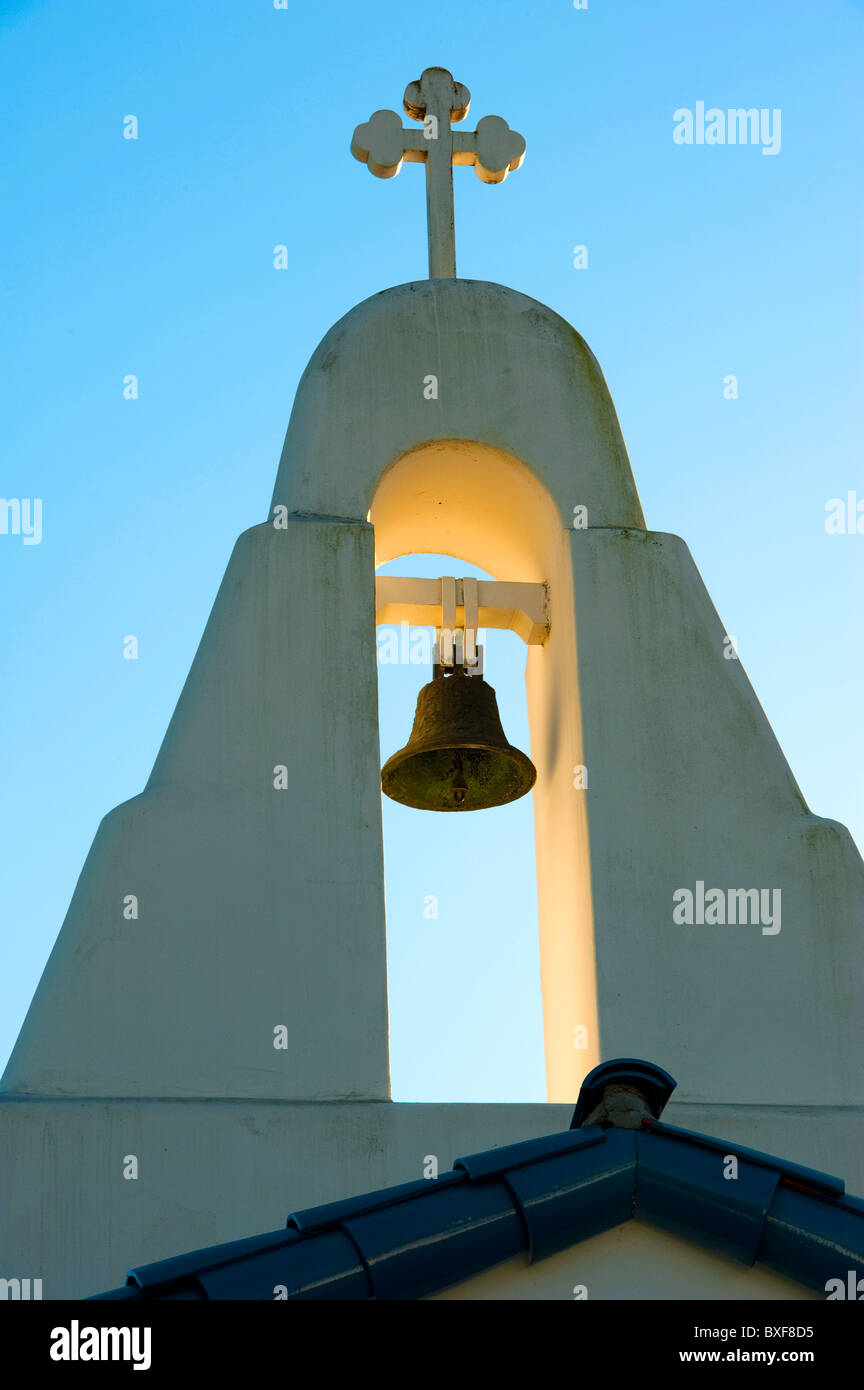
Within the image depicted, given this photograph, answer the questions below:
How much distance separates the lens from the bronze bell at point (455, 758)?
7.94m

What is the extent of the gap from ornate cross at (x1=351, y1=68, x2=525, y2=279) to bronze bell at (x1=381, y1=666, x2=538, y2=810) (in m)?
1.84

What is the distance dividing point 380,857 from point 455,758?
108 centimetres

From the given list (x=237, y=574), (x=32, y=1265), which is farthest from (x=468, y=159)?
(x=32, y=1265)

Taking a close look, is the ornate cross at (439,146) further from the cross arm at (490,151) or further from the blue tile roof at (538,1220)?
the blue tile roof at (538,1220)

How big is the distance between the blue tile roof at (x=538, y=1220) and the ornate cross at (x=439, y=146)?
495cm

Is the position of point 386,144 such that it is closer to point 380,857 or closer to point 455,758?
point 455,758

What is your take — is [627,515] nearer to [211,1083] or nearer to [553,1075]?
[553,1075]

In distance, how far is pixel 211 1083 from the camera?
21.5 feet

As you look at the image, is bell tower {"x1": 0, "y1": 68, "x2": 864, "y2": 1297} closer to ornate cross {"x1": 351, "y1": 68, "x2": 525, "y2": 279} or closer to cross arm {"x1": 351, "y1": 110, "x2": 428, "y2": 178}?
ornate cross {"x1": 351, "y1": 68, "x2": 525, "y2": 279}

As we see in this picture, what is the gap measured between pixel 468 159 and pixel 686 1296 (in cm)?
579

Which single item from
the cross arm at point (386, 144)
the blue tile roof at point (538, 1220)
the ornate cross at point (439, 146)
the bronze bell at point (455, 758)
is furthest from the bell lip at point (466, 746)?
the blue tile roof at point (538, 1220)

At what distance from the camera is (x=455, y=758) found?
8.07 m

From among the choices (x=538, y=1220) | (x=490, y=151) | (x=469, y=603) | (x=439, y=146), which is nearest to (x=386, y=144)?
(x=439, y=146)

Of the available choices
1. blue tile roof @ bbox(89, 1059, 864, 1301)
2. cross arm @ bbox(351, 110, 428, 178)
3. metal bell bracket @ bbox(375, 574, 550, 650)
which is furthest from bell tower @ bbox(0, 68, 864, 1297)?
blue tile roof @ bbox(89, 1059, 864, 1301)
